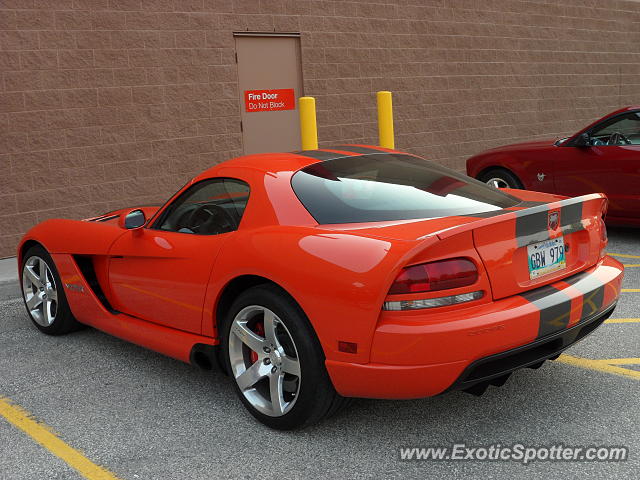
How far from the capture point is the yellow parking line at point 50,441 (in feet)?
11.2

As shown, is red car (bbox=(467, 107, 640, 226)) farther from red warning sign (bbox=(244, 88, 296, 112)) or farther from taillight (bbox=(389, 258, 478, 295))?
taillight (bbox=(389, 258, 478, 295))

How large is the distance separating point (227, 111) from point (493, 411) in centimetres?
733

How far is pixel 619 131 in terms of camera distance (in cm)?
809

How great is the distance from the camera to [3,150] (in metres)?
8.58

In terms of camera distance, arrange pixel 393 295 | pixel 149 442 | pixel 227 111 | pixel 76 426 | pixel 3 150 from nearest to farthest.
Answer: pixel 393 295, pixel 149 442, pixel 76 426, pixel 3 150, pixel 227 111

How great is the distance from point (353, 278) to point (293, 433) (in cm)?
A: 93

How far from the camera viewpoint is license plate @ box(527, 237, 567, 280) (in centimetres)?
356

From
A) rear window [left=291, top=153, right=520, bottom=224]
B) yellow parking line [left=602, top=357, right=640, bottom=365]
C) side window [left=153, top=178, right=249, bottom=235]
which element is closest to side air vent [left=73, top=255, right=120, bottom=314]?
side window [left=153, top=178, right=249, bottom=235]

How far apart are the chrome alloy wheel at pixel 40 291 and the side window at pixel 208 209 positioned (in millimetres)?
1344

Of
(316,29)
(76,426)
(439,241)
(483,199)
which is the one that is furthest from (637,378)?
(316,29)

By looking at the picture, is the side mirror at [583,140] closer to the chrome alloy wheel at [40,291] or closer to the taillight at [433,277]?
the taillight at [433,277]

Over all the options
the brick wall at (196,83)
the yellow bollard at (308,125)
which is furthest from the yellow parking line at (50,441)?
the brick wall at (196,83)

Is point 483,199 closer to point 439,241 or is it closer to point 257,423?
point 439,241

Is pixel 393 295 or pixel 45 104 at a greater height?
pixel 45 104
